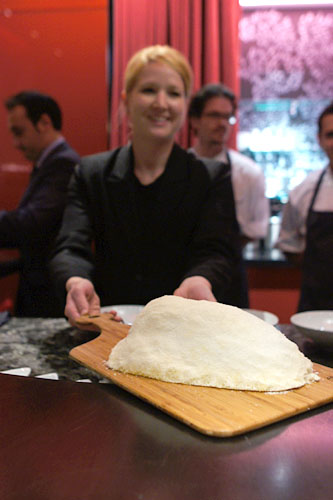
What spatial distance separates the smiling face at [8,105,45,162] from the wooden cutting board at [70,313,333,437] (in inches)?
68.5

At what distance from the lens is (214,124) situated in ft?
7.40

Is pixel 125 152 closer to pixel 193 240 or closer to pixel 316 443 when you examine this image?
pixel 193 240

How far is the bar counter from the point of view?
0.48 m

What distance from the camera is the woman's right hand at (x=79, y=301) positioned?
3.61 ft

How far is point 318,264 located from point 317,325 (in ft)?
3.43

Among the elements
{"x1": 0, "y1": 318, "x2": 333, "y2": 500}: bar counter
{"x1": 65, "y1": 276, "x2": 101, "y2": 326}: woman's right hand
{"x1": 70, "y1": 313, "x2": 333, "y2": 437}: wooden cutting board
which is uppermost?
{"x1": 65, "y1": 276, "x2": 101, "y2": 326}: woman's right hand

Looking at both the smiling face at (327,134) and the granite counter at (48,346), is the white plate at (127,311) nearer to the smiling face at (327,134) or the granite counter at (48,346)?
the granite counter at (48,346)

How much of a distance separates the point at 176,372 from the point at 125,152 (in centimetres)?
103

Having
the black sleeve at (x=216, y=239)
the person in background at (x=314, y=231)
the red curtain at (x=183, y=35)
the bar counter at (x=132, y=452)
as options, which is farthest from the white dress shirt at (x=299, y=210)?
the bar counter at (x=132, y=452)

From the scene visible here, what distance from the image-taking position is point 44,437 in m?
0.58

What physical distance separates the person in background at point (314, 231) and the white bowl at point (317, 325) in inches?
37.6

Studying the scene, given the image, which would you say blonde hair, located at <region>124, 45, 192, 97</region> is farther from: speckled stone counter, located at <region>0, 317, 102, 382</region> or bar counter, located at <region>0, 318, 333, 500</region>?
bar counter, located at <region>0, 318, 333, 500</region>

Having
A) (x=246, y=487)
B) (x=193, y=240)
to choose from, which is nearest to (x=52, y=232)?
(x=193, y=240)

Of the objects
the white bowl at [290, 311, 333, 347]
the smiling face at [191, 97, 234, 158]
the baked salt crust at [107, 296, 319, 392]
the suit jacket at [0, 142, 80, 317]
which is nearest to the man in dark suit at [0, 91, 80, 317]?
the suit jacket at [0, 142, 80, 317]
